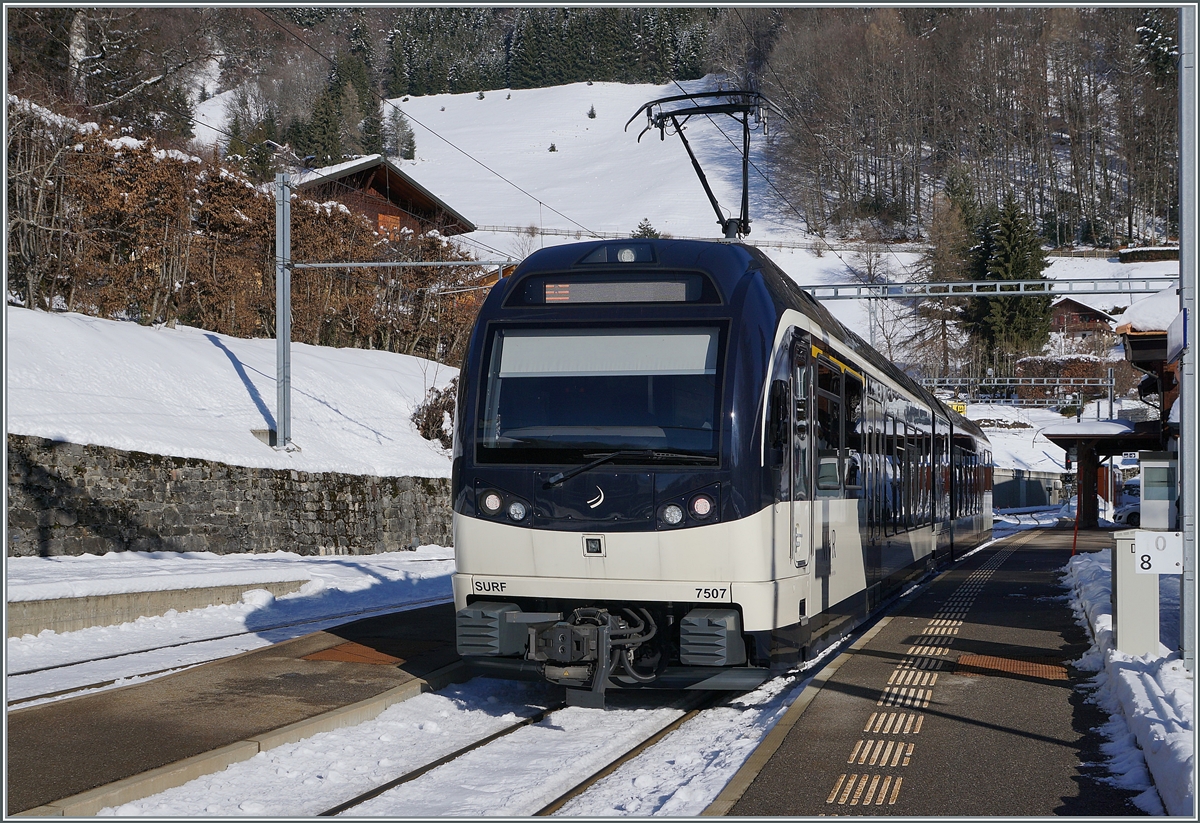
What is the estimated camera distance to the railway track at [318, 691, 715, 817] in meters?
6.05

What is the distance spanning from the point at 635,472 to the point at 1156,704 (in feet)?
11.5

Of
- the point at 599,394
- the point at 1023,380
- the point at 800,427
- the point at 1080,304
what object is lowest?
the point at 800,427

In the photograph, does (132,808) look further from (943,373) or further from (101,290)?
(943,373)

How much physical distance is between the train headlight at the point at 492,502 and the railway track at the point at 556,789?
151cm

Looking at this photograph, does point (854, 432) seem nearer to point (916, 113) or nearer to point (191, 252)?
point (191, 252)

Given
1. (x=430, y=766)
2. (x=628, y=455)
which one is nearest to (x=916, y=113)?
(x=628, y=455)

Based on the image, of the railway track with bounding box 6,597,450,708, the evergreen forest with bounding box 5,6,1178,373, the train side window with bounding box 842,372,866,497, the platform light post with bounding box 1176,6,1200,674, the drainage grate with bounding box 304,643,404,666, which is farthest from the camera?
the evergreen forest with bounding box 5,6,1178,373

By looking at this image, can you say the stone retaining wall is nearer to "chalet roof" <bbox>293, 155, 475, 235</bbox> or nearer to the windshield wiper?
the windshield wiper

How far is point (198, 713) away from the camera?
7.88 m

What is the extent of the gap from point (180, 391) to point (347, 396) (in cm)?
584

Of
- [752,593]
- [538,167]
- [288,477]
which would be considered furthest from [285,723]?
[538,167]

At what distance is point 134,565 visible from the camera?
17.2 m

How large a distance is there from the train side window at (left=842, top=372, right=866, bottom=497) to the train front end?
2.87 metres

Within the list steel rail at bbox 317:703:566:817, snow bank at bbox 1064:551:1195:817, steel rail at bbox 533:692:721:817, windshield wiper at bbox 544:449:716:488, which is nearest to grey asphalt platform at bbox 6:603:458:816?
steel rail at bbox 317:703:566:817
